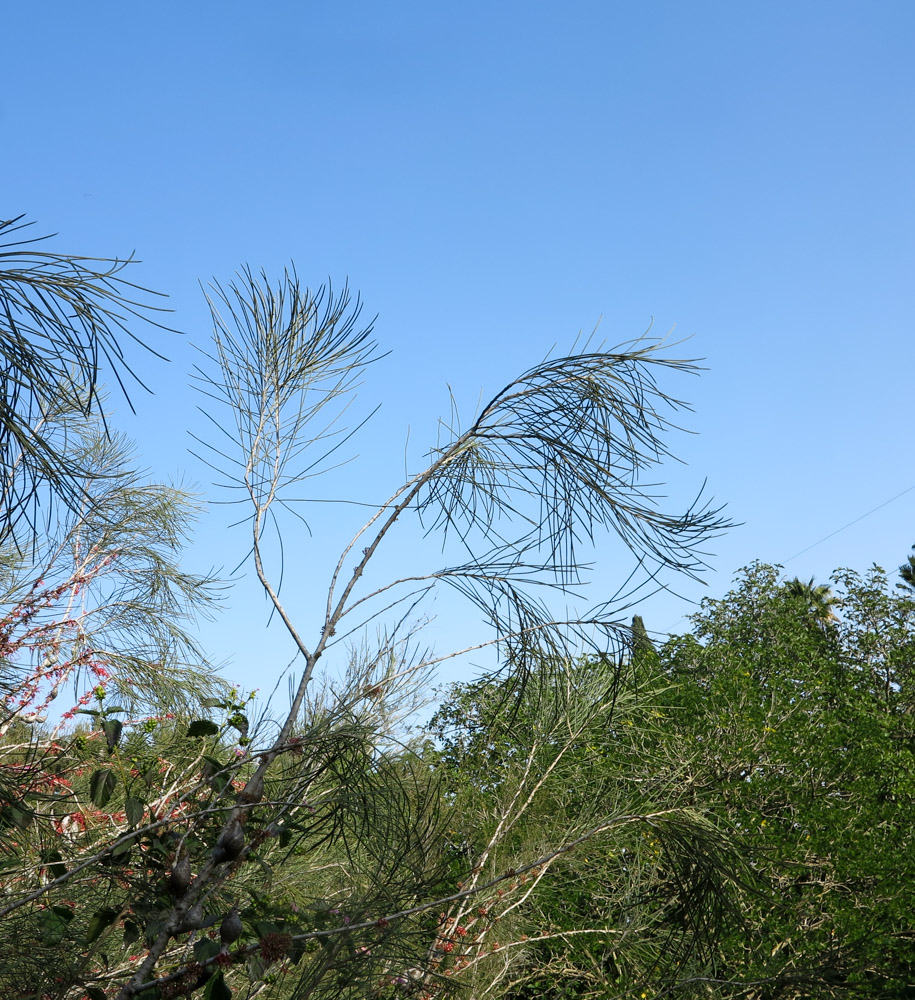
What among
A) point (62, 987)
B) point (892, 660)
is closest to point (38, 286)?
point (62, 987)

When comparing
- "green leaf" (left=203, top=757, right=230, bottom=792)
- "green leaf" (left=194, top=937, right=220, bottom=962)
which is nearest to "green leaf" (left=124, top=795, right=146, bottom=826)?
"green leaf" (left=203, top=757, right=230, bottom=792)

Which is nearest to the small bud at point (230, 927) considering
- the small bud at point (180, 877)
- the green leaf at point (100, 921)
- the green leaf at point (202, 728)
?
the small bud at point (180, 877)

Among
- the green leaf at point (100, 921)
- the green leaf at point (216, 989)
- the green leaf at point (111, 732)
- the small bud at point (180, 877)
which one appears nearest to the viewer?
the green leaf at point (216, 989)

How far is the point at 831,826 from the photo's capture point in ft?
31.1

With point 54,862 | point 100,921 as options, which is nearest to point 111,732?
point 54,862

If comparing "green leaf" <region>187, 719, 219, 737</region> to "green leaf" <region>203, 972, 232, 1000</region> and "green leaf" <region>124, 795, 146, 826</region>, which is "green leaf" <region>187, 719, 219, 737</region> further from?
"green leaf" <region>203, 972, 232, 1000</region>

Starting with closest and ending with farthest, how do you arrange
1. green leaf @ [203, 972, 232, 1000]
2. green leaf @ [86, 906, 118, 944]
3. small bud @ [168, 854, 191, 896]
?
1. green leaf @ [203, 972, 232, 1000]
2. small bud @ [168, 854, 191, 896]
3. green leaf @ [86, 906, 118, 944]

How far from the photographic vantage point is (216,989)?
1980 millimetres

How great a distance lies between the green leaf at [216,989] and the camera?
1.96m

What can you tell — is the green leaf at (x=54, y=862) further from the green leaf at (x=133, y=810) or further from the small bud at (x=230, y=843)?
the small bud at (x=230, y=843)

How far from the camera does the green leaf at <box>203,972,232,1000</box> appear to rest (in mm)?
1960

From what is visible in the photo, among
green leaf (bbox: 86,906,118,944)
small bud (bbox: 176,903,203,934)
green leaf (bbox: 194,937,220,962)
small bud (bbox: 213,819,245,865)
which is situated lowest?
green leaf (bbox: 194,937,220,962)

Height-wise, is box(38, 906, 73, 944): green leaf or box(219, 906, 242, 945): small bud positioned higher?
box(38, 906, 73, 944): green leaf

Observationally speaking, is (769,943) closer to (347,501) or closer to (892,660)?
(892,660)
